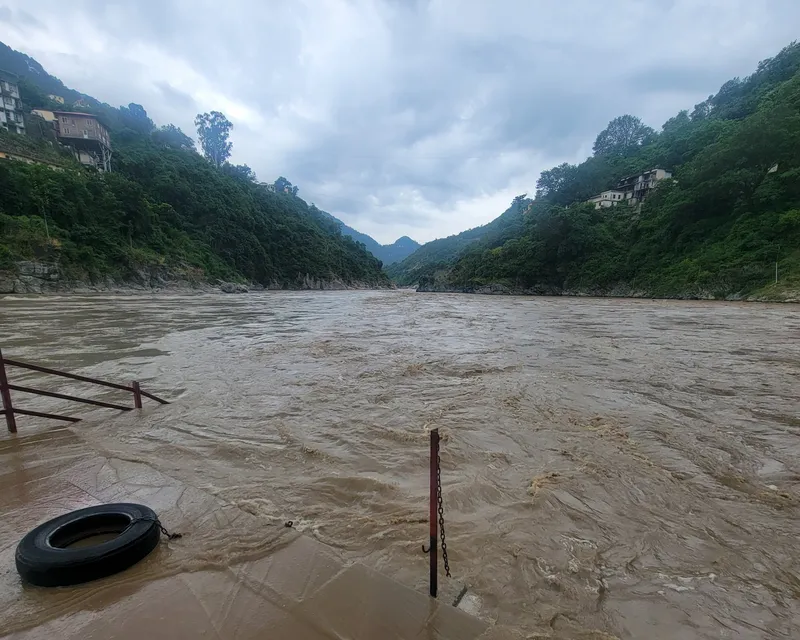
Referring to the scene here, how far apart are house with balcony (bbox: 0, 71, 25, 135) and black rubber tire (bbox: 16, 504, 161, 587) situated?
88927 millimetres

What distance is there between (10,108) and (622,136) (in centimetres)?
13589

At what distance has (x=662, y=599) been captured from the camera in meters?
2.69

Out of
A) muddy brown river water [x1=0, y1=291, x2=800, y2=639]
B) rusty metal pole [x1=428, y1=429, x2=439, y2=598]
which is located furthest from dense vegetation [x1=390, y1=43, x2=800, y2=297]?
rusty metal pole [x1=428, y1=429, x2=439, y2=598]

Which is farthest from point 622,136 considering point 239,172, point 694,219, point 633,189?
point 239,172

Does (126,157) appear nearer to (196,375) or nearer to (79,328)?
(79,328)

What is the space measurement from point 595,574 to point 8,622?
3868 millimetres

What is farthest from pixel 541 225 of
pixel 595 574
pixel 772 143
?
pixel 595 574

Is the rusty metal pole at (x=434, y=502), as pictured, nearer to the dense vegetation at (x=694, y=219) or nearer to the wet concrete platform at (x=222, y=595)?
the wet concrete platform at (x=222, y=595)

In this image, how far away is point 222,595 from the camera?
8.13 feet

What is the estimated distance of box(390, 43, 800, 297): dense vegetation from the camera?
4153cm

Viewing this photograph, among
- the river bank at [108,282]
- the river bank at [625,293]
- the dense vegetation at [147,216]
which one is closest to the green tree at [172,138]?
the dense vegetation at [147,216]

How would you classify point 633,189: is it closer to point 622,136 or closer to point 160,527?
point 622,136

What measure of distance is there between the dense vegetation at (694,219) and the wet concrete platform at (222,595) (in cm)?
4612

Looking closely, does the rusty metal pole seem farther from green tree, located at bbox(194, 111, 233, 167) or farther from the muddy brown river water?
green tree, located at bbox(194, 111, 233, 167)
